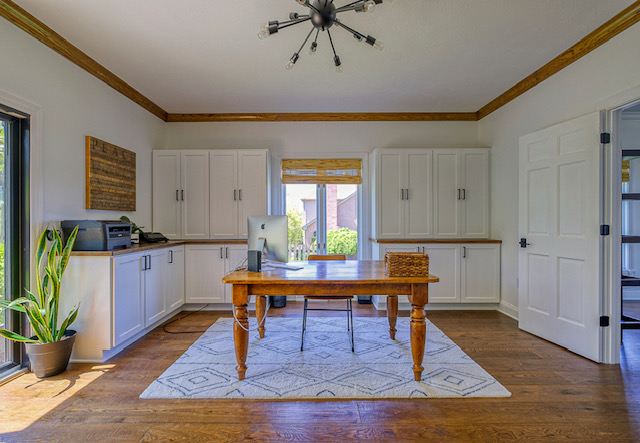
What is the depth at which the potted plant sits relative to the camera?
7.52 feet

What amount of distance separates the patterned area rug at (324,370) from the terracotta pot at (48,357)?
797mm

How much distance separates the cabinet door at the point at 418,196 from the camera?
4.16m

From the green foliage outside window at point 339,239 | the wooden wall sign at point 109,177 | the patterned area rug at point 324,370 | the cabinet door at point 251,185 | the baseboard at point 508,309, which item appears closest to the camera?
the patterned area rug at point 324,370

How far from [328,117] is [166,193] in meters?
2.47

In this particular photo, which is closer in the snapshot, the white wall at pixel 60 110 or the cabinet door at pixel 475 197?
the white wall at pixel 60 110

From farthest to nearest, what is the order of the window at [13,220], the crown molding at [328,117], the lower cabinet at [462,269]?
the crown molding at [328,117] < the lower cabinet at [462,269] < the window at [13,220]

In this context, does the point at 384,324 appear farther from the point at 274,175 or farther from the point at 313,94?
the point at 313,94

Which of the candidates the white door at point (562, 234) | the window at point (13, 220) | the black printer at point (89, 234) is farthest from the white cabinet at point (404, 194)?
the window at point (13, 220)

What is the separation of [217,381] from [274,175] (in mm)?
2963

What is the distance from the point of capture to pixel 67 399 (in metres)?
2.05

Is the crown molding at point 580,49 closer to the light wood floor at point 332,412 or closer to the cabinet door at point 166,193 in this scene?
the light wood floor at point 332,412

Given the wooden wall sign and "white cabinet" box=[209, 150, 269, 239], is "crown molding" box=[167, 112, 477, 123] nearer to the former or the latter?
"white cabinet" box=[209, 150, 269, 239]

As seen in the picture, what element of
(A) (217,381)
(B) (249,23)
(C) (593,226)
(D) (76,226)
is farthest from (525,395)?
(D) (76,226)

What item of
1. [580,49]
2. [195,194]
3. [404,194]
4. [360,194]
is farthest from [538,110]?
[195,194]
